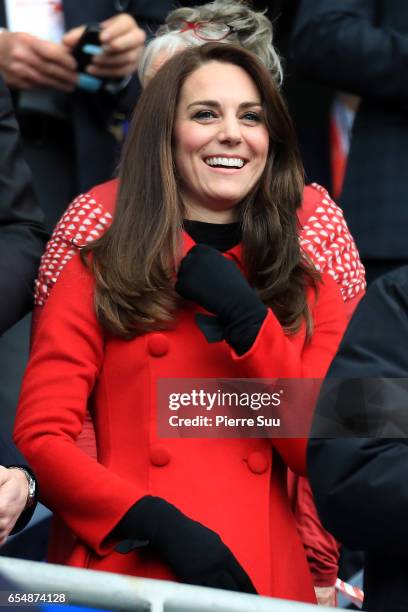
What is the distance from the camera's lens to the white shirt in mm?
3344

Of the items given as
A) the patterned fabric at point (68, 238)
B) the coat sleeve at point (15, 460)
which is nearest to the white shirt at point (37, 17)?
the patterned fabric at point (68, 238)

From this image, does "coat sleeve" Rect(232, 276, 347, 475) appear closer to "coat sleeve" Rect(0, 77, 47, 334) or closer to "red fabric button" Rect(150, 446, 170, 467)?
"red fabric button" Rect(150, 446, 170, 467)

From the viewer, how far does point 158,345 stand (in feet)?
8.28

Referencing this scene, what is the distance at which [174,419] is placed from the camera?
2.48 m

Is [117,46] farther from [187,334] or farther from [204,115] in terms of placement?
[187,334]

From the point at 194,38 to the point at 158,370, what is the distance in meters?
0.94

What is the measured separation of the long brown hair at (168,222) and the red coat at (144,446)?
2.0 inches

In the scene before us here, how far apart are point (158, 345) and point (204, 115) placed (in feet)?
1.81

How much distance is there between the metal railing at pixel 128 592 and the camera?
1.55m

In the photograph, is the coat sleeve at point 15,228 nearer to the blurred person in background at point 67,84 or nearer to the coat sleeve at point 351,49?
the blurred person in background at point 67,84

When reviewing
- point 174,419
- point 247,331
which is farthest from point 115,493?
point 247,331

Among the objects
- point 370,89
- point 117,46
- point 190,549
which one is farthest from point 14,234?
point 370,89

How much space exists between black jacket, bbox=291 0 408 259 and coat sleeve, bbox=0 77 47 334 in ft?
3.04

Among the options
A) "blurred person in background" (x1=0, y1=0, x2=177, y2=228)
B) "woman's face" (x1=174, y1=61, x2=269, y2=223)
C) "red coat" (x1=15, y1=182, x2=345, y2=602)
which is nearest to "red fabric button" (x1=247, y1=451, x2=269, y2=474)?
"red coat" (x1=15, y1=182, x2=345, y2=602)
